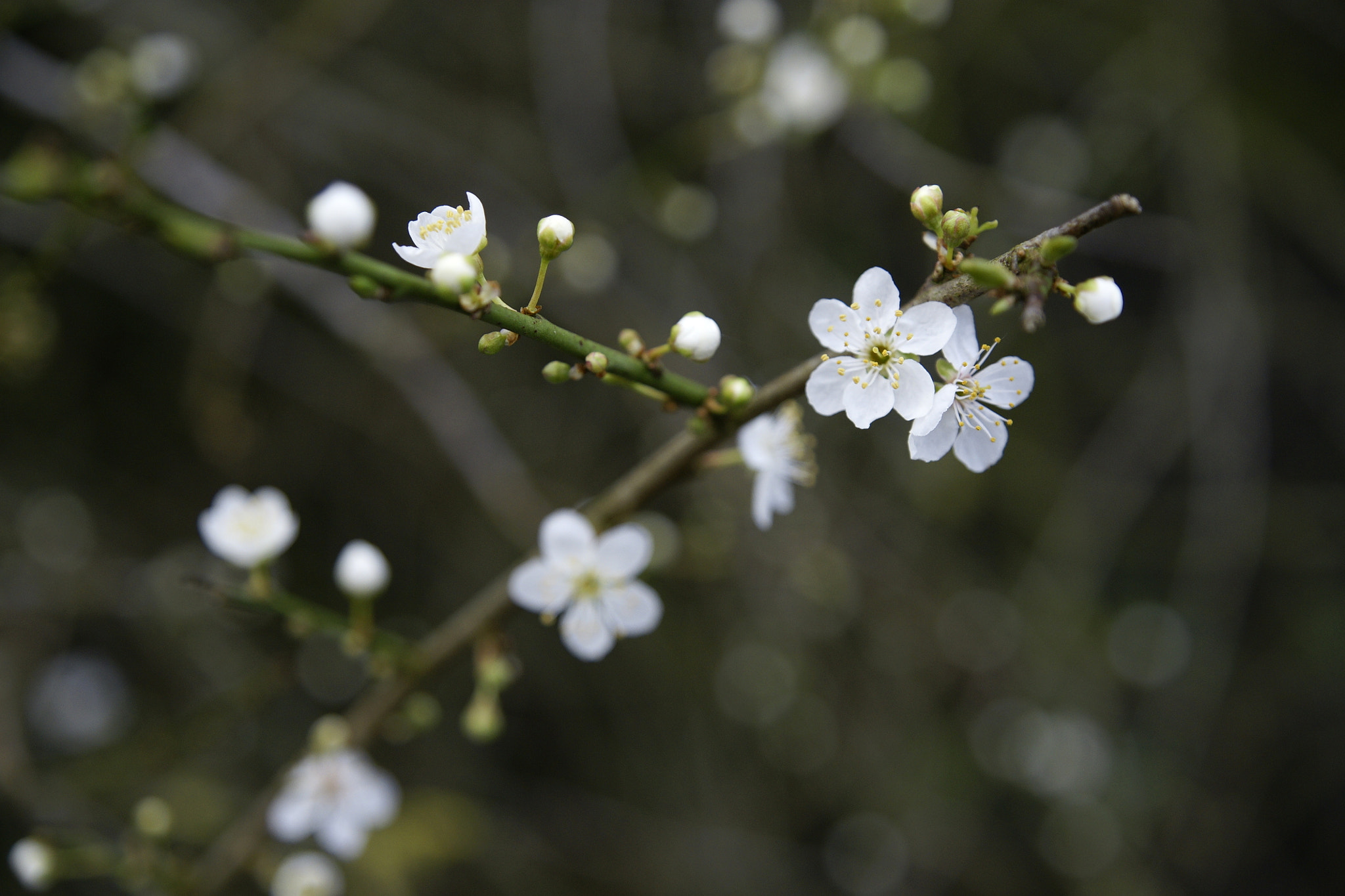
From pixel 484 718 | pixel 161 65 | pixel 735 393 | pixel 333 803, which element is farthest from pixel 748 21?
pixel 333 803

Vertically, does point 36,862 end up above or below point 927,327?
below

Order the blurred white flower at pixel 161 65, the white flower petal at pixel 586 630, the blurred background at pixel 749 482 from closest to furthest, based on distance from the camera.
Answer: the white flower petal at pixel 586 630, the blurred white flower at pixel 161 65, the blurred background at pixel 749 482

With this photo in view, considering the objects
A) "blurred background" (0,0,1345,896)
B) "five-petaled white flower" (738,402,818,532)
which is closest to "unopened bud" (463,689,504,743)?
"five-petaled white flower" (738,402,818,532)

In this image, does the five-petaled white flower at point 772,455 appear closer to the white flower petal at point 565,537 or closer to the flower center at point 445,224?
the white flower petal at point 565,537

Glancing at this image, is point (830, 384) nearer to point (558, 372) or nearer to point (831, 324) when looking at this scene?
point (831, 324)

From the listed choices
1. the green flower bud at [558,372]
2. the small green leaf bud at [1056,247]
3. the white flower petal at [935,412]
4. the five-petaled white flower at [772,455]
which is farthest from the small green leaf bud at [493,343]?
the small green leaf bud at [1056,247]

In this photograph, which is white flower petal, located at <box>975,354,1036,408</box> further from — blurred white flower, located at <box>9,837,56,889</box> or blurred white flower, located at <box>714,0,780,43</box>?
blurred white flower, located at <box>9,837,56,889</box>

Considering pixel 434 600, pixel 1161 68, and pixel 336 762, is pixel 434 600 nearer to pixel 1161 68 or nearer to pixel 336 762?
pixel 336 762
